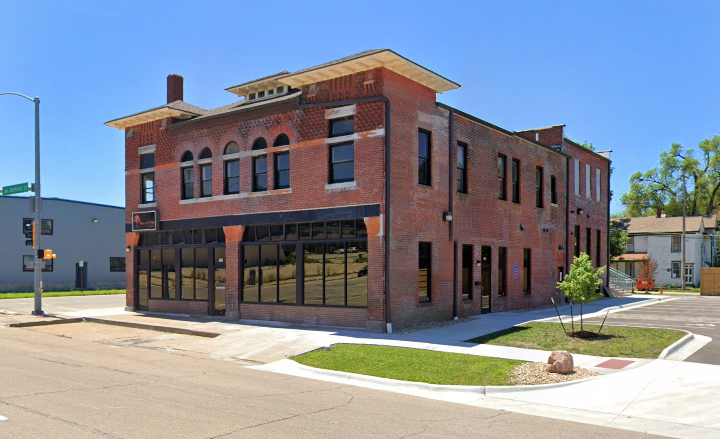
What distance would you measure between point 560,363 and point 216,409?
6.98 metres

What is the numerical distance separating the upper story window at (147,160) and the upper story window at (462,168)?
13.9 meters

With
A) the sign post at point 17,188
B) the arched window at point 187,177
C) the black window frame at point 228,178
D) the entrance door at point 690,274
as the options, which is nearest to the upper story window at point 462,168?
the black window frame at point 228,178

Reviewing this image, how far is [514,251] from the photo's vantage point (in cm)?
2600

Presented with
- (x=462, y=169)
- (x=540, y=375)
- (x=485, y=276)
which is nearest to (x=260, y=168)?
(x=462, y=169)

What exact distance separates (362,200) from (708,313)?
18.7 metres

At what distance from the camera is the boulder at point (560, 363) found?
38.4 feet

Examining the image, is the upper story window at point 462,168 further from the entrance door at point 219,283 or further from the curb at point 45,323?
the curb at point 45,323

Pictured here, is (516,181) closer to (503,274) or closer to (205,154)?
(503,274)

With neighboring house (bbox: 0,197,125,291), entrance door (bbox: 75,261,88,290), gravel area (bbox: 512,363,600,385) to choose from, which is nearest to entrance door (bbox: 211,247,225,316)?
gravel area (bbox: 512,363,600,385)

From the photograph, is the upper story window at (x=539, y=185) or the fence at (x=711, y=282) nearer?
the upper story window at (x=539, y=185)

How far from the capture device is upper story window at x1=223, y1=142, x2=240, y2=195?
22688 mm

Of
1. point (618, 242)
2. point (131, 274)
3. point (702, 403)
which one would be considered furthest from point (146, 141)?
point (618, 242)

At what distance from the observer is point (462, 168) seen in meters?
22.5

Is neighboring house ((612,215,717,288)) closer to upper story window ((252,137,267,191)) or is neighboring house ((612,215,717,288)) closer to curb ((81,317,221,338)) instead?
upper story window ((252,137,267,191))
